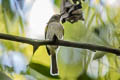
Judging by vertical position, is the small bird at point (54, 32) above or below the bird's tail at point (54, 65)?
above

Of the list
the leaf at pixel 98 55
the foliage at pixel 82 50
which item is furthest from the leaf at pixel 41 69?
the leaf at pixel 98 55

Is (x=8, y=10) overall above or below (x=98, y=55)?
above

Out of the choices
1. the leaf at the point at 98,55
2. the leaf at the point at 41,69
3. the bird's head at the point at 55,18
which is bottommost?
the leaf at the point at 41,69

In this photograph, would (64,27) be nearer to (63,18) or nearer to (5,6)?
(63,18)

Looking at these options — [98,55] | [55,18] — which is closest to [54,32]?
[55,18]

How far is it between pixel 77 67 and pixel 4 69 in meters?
0.29

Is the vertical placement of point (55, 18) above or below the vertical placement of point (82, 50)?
above

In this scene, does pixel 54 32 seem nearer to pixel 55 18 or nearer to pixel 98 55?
pixel 55 18

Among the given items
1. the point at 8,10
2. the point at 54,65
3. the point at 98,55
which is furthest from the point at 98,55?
the point at 8,10

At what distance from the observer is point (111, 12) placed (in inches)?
40.5

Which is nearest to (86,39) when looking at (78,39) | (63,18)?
(78,39)

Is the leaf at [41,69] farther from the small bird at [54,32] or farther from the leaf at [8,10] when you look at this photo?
the leaf at [8,10]

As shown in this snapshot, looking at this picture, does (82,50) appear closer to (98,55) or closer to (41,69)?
(98,55)

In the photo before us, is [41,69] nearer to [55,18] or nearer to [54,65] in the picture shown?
[54,65]
